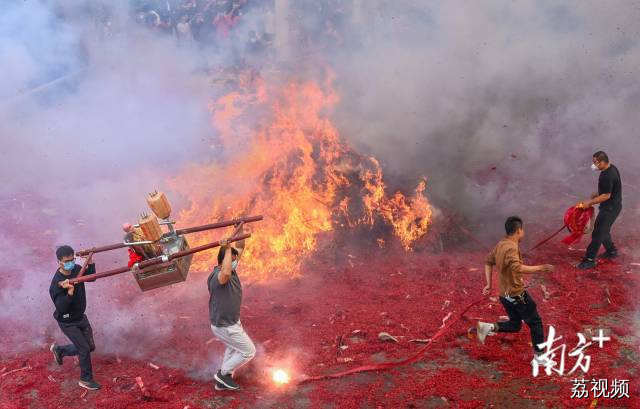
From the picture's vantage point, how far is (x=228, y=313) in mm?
5117

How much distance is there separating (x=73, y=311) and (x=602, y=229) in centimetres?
742

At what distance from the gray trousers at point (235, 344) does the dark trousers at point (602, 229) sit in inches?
215

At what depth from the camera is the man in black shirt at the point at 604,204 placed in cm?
686

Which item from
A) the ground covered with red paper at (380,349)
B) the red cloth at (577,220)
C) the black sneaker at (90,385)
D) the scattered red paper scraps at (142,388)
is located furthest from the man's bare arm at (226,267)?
the red cloth at (577,220)

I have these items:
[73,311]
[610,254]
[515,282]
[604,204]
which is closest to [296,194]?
[73,311]

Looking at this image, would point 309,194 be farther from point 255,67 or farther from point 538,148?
point 255,67

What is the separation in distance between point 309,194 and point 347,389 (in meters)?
4.54

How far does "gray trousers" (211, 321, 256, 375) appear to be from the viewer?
5203 millimetres

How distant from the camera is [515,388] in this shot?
4.92 metres

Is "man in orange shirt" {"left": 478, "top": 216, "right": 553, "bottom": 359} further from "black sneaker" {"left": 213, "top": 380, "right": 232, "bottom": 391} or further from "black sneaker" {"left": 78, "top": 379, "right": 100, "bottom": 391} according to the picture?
"black sneaker" {"left": 78, "top": 379, "right": 100, "bottom": 391}

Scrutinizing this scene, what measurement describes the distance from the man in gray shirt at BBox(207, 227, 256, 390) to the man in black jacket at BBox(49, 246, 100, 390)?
1561 mm

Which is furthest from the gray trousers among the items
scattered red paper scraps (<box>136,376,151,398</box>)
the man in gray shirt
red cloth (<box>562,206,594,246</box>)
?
red cloth (<box>562,206,594,246</box>)

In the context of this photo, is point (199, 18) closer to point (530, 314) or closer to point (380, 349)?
point (380, 349)

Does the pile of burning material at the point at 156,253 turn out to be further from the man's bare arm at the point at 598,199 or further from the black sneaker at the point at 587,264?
the black sneaker at the point at 587,264
